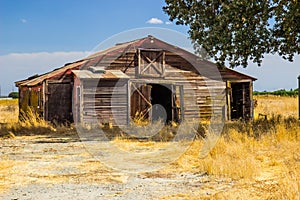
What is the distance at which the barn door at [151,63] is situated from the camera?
2308 centimetres

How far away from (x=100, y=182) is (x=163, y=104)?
705 inches

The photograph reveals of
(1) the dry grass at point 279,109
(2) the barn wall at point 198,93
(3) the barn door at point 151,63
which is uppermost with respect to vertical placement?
(3) the barn door at point 151,63

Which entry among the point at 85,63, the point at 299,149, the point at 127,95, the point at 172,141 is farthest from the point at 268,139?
the point at 85,63

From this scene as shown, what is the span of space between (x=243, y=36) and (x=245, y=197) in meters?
9.62

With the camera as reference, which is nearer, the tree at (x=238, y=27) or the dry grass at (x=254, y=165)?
the dry grass at (x=254, y=165)

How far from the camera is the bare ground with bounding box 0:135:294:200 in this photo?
7195mm

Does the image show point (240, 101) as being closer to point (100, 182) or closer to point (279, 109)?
point (279, 109)

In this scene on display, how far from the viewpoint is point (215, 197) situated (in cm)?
664

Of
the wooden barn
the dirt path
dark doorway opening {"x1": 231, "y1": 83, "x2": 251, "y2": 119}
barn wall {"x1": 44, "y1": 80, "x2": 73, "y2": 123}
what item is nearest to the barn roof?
the wooden barn

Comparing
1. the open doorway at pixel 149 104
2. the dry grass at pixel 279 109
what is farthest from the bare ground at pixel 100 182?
the dry grass at pixel 279 109

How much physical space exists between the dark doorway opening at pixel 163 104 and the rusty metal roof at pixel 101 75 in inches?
142

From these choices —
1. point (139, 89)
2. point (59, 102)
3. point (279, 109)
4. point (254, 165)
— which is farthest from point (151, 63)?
point (279, 109)

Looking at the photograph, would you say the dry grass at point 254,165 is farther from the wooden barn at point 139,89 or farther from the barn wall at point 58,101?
the barn wall at point 58,101

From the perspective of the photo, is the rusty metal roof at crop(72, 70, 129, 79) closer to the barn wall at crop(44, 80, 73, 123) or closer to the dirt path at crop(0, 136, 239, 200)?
the barn wall at crop(44, 80, 73, 123)
